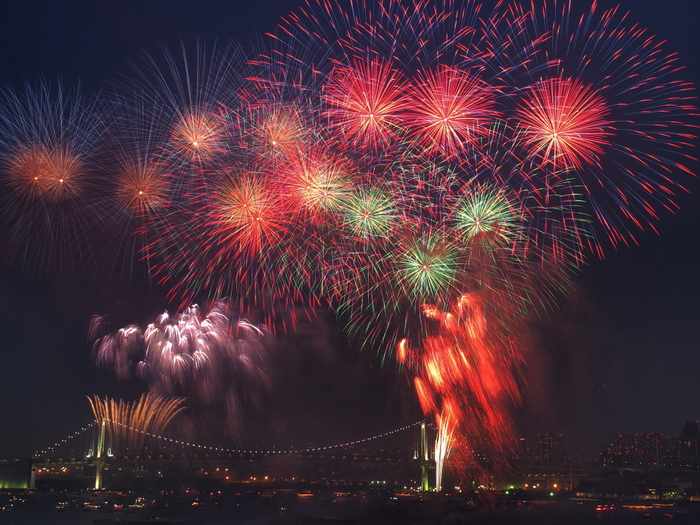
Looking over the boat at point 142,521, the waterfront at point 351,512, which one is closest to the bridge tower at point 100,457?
the waterfront at point 351,512

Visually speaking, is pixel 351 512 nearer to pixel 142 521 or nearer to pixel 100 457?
pixel 142 521

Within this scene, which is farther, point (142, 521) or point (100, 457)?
point (100, 457)

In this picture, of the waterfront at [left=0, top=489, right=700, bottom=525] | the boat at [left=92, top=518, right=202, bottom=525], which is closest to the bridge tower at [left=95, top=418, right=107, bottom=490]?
the waterfront at [left=0, top=489, right=700, bottom=525]

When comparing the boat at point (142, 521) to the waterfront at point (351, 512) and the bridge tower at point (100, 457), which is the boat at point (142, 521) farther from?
the bridge tower at point (100, 457)

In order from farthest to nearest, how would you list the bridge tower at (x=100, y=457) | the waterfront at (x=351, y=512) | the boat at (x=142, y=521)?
the bridge tower at (x=100, y=457) → the waterfront at (x=351, y=512) → the boat at (x=142, y=521)

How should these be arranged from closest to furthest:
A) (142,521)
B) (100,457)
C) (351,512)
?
(142,521), (351,512), (100,457)

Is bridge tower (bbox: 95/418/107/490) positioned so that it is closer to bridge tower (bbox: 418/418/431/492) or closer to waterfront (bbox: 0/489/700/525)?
waterfront (bbox: 0/489/700/525)

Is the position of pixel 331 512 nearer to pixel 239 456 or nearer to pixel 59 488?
pixel 239 456

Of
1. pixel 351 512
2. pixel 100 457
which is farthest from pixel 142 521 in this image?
pixel 100 457

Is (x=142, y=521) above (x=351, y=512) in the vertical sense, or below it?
below

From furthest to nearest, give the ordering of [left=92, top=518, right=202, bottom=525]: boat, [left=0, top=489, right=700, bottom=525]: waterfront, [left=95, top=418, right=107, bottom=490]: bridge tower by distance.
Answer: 1. [left=95, top=418, right=107, bottom=490]: bridge tower
2. [left=0, top=489, right=700, bottom=525]: waterfront
3. [left=92, top=518, right=202, bottom=525]: boat

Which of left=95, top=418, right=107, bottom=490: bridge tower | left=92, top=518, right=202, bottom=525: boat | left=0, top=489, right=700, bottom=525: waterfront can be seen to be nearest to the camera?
left=92, top=518, right=202, bottom=525: boat
